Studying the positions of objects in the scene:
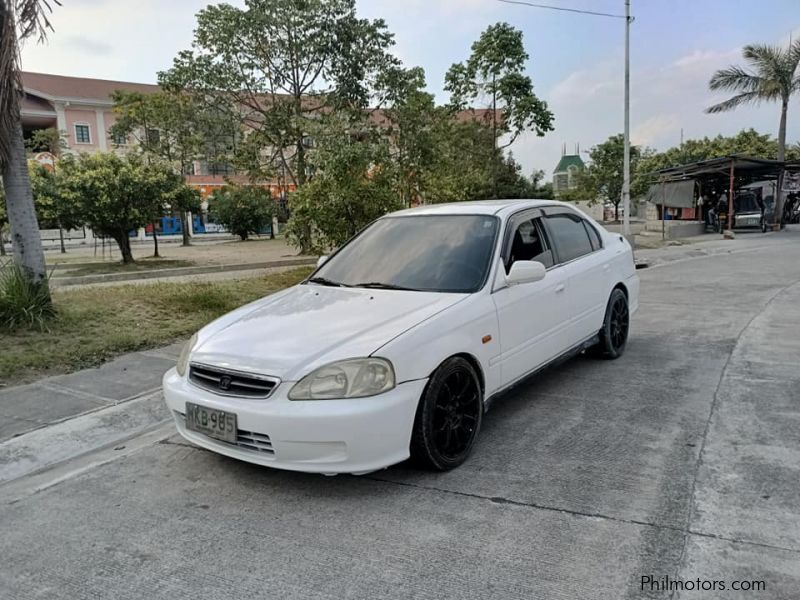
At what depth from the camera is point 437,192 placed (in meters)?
12.8

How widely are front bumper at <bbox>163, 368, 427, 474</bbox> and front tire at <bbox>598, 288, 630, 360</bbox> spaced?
120 inches

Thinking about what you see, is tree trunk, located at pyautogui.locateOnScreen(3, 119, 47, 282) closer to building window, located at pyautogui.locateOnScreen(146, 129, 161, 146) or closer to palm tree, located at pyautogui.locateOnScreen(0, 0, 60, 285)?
palm tree, located at pyautogui.locateOnScreen(0, 0, 60, 285)

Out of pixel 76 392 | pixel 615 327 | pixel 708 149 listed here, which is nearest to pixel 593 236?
pixel 615 327

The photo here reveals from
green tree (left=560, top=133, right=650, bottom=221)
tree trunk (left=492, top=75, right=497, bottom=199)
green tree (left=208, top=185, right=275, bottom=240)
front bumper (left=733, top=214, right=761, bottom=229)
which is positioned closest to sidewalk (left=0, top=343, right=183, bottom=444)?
tree trunk (left=492, top=75, right=497, bottom=199)

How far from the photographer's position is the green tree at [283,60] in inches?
712

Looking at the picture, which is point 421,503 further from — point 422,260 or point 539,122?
point 539,122

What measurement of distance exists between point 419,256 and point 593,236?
7.27ft

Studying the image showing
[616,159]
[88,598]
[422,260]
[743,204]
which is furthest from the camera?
[616,159]

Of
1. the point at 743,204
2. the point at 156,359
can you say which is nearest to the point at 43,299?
the point at 156,359

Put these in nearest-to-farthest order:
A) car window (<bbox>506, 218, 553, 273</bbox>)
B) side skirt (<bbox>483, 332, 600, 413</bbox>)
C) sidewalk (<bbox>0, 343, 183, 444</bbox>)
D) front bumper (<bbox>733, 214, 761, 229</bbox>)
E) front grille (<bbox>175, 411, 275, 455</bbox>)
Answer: front grille (<bbox>175, 411, 275, 455</bbox>) < side skirt (<bbox>483, 332, 600, 413</bbox>) < car window (<bbox>506, 218, 553, 273</bbox>) < sidewalk (<bbox>0, 343, 183, 444</bbox>) < front bumper (<bbox>733, 214, 761, 229</bbox>)

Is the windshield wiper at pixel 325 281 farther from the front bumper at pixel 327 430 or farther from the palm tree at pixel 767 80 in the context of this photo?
the palm tree at pixel 767 80

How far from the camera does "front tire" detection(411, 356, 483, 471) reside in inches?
131

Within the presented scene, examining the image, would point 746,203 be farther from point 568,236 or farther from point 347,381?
point 347,381

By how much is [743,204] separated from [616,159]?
399 inches
